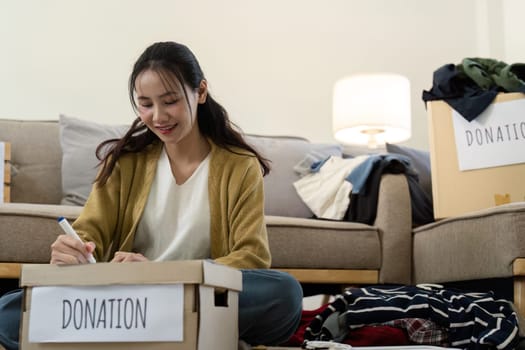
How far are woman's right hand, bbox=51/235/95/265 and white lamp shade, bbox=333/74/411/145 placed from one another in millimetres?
1861

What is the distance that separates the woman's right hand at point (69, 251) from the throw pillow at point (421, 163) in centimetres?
155

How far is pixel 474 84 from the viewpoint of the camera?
6.79ft

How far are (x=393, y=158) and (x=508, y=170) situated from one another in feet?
1.25

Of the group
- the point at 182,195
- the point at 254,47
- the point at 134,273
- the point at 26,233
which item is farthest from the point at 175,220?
the point at 254,47

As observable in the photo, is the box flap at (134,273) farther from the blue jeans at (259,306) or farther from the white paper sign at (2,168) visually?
the white paper sign at (2,168)

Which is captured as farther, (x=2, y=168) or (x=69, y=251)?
(x=2, y=168)

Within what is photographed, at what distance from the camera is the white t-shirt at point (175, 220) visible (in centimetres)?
139

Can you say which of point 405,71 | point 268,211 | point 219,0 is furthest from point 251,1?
point 268,211

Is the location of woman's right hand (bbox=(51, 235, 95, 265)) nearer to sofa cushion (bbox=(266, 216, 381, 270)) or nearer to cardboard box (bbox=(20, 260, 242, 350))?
cardboard box (bbox=(20, 260, 242, 350))

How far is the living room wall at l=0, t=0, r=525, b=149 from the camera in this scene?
277 centimetres

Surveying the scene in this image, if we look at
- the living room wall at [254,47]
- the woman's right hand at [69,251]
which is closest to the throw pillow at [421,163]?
the living room wall at [254,47]

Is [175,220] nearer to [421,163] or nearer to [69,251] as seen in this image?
[69,251]

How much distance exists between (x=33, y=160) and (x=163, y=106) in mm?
1150

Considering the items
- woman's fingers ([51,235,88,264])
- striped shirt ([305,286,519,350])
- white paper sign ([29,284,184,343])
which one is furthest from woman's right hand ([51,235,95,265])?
striped shirt ([305,286,519,350])
